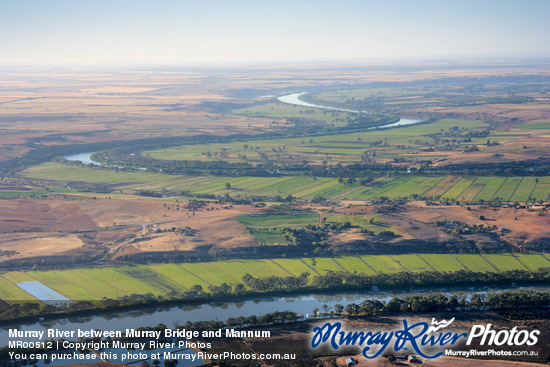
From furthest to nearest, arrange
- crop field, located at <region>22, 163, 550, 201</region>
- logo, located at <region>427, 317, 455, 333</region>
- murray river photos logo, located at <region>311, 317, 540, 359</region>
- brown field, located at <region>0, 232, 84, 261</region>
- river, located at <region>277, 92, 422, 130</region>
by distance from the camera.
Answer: river, located at <region>277, 92, 422, 130</region> < crop field, located at <region>22, 163, 550, 201</region> < brown field, located at <region>0, 232, 84, 261</region> < logo, located at <region>427, 317, 455, 333</region> < murray river photos logo, located at <region>311, 317, 540, 359</region>

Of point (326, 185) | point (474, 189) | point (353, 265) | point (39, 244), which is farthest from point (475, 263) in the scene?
point (39, 244)

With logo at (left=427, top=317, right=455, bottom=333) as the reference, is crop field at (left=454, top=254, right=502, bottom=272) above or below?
above

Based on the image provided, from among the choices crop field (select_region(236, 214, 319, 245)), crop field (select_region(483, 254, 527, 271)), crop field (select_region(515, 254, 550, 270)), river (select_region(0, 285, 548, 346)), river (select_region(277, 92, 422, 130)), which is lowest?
river (select_region(0, 285, 548, 346))

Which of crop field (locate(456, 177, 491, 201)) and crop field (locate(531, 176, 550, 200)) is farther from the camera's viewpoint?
crop field (locate(456, 177, 491, 201))

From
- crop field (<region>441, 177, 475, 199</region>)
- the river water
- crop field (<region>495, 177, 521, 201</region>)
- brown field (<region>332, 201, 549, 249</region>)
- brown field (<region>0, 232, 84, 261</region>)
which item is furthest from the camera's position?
the river water

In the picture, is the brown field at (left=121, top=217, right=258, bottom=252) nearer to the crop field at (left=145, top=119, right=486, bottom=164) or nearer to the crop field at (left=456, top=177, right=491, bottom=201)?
the crop field at (left=456, top=177, right=491, bottom=201)

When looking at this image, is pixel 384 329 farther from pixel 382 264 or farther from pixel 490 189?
pixel 490 189

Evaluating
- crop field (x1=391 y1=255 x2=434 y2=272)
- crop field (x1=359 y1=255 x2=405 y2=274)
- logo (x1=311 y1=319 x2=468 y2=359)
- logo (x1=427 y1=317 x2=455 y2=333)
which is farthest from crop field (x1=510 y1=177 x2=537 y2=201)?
logo (x1=311 y1=319 x2=468 y2=359)

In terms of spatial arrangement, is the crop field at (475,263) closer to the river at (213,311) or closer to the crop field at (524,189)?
the river at (213,311)
